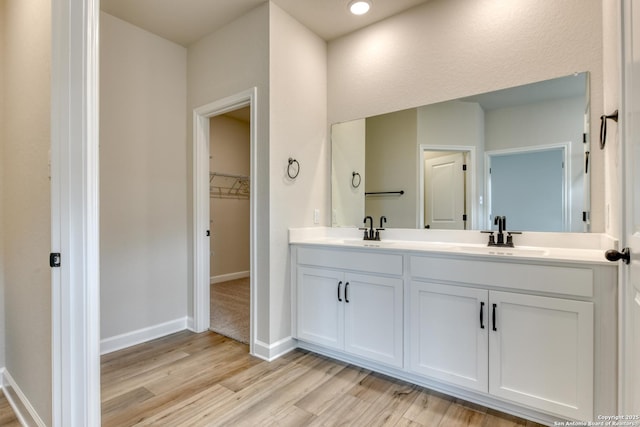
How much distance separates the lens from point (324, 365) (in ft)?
7.56

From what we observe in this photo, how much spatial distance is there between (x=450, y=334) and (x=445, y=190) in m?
1.06

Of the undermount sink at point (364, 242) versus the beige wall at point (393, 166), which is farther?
the beige wall at point (393, 166)

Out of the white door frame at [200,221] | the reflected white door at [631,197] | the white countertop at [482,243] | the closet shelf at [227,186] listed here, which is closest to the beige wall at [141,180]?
the white door frame at [200,221]

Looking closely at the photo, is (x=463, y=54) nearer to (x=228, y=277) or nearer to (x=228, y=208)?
(x=228, y=208)

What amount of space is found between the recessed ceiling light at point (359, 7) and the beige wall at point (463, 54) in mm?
213

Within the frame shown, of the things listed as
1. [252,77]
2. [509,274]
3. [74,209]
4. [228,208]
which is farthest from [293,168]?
[228,208]

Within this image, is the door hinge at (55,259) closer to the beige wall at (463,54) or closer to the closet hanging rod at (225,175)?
the beige wall at (463,54)

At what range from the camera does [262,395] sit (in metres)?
1.93

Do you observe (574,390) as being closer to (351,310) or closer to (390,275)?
(390,275)

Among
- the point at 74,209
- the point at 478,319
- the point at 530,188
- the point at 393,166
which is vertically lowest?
the point at 478,319

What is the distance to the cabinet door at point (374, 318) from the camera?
2043 millimetres

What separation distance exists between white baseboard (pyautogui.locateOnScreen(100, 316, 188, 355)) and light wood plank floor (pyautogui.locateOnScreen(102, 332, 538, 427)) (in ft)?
0.31

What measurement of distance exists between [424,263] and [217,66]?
7.86ft

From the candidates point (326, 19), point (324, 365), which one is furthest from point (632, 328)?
point (326, 19)
